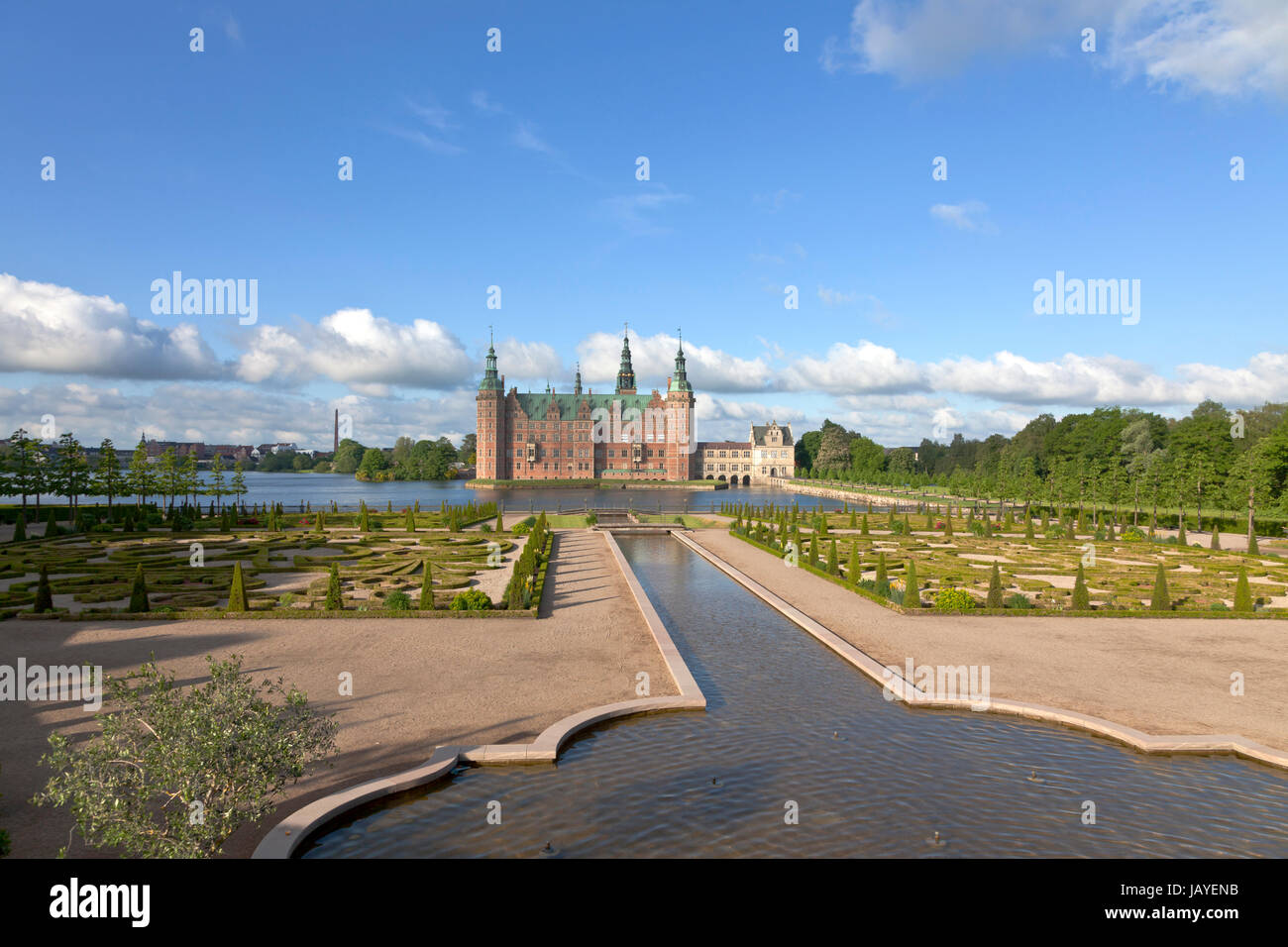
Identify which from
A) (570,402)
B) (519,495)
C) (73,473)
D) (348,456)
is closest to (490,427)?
(570,402)

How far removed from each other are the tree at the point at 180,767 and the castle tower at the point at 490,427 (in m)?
125

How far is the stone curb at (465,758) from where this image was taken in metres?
8.35

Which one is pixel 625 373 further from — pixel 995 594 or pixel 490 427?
pixel 995 594

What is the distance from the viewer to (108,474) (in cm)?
4781

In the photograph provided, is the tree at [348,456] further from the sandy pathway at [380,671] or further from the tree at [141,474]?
the sandy pathway at [380,671]

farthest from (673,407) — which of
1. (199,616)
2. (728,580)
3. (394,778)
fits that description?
(394,778)

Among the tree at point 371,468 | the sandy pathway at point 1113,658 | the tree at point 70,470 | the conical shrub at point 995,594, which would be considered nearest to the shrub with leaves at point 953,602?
the sandy pathway at point 1113,658

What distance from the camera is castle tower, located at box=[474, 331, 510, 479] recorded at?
130 m

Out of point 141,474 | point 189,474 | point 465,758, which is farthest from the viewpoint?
point 189,474

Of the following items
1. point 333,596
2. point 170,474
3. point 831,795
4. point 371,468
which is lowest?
point 831,795

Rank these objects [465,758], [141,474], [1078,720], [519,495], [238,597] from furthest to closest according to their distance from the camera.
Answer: [519,495] → [141,474] → [238,597] → [1078,720] → [465,758]

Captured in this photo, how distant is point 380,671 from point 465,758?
5.14m

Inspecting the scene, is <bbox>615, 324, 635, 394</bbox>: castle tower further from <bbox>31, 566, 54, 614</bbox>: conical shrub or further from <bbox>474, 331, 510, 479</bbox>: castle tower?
<bbox>31, 566, 54, 614</bbox>: conical shrub
